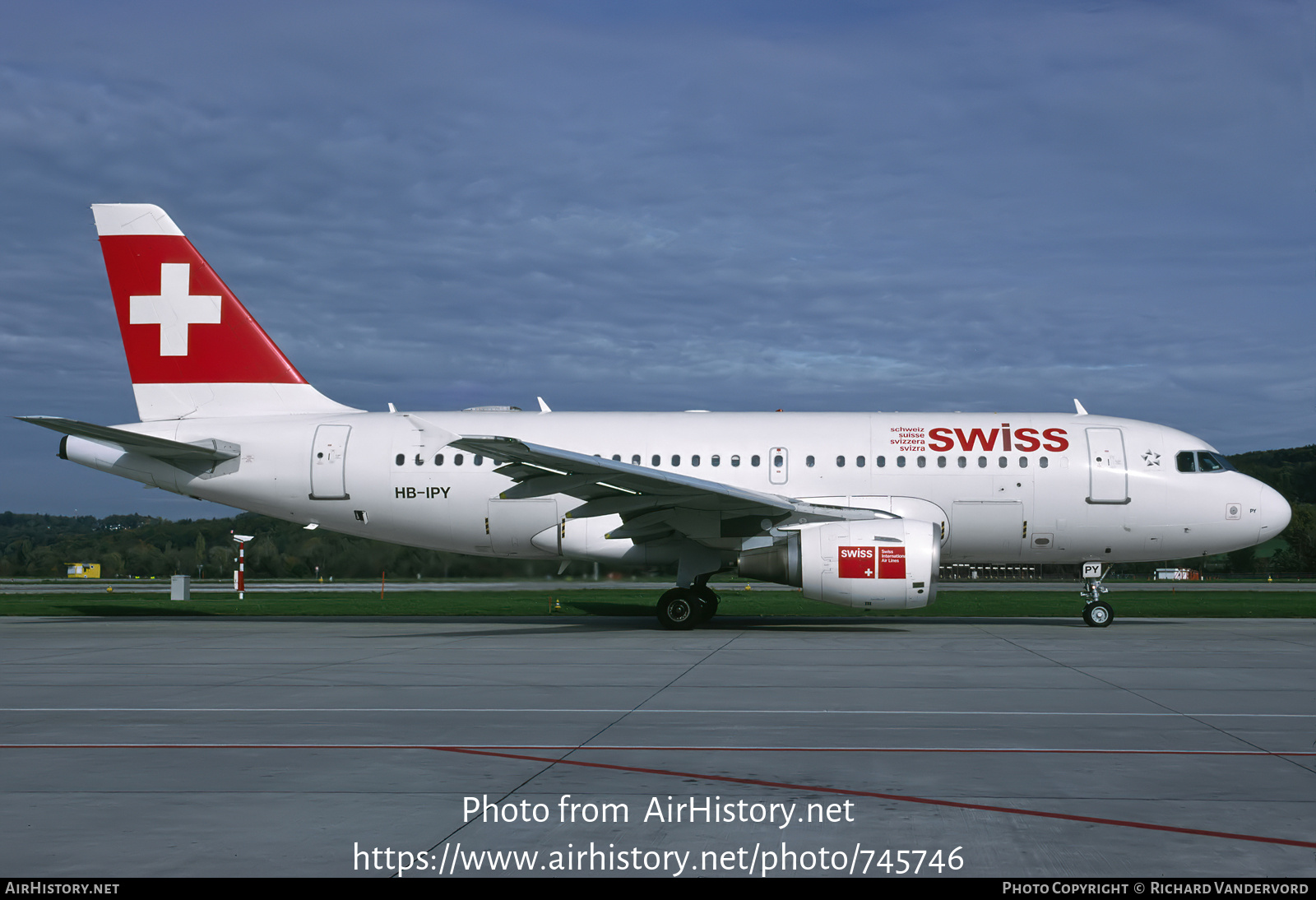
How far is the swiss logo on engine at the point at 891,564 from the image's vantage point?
15266 millimetres

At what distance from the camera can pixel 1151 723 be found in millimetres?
7867

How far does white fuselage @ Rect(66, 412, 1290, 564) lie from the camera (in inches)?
698

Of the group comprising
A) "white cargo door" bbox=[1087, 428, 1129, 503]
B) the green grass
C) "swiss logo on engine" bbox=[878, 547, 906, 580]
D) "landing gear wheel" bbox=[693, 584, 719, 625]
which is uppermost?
"white cargo door" bbox=[1087, 428, 1129, 503]

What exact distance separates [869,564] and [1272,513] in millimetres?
7758

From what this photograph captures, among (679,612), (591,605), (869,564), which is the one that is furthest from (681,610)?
(591,605)

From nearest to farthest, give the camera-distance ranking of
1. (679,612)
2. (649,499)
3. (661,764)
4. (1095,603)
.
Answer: (661,764) < (649,499) < (679,612) < (1095,603)

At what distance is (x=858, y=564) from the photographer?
15.3 metres

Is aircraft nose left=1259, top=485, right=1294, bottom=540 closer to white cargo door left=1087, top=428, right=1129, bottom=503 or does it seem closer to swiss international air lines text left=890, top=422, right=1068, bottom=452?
white cargo door left=1087, top=428, right=1129, bottom=503

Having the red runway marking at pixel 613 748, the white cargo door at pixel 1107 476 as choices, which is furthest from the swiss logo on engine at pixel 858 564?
the red runway marking at pixel 613 748

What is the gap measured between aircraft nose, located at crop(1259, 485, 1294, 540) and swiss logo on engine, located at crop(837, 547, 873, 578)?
23.4ft

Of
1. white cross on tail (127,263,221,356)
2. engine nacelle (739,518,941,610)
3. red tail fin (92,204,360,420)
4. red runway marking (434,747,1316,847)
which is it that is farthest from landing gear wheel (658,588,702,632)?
red runway marking (434,747,1316,847)

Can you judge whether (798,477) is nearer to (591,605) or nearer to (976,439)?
(976,439)
